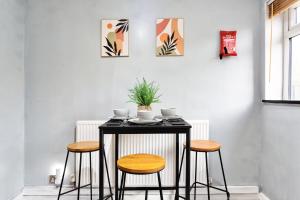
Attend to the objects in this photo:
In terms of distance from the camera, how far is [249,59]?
2463 millimetres

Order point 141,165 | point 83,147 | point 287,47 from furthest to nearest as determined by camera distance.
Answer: point 287,47 < point 83,147 < point 141,165

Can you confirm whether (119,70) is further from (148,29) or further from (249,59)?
(249,59)

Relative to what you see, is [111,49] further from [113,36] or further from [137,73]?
[137,73]

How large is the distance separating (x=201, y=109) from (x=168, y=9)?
1.28 metres

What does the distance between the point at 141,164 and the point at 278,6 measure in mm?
2243

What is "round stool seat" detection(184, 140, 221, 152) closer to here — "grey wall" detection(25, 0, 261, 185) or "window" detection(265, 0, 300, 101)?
"grey wall" detection(25, 0, 261, 185)

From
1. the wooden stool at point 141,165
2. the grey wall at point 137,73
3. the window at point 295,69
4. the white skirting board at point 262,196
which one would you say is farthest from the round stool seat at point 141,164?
the window at point 295,69

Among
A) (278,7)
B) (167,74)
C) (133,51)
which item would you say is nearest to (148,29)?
(133,51)

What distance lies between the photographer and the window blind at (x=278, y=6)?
2082 mm

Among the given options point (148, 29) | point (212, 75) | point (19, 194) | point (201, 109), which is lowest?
point (19, 194)

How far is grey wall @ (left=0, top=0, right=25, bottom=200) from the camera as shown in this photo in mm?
2066

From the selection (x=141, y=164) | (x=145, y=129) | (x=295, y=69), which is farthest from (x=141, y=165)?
(x=295, y=69)

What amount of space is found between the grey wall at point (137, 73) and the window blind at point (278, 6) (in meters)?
0.16

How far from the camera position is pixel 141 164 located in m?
1.49
